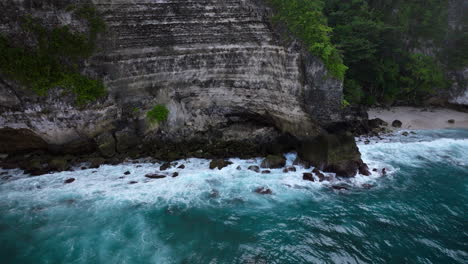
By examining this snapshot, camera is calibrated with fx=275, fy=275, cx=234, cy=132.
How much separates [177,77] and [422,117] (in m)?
21.9

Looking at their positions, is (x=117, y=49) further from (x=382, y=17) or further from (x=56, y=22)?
(x=382, y=17)

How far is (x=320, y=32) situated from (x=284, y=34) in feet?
6.52

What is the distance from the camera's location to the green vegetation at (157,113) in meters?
17.1

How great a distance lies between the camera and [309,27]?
15188 mm

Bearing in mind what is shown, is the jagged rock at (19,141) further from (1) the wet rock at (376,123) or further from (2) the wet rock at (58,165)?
(1) the wet rock at (376,123)

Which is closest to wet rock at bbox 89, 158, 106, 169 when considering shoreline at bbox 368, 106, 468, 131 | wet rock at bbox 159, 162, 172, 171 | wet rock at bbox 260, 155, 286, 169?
wet rock at bbox 159, 162, 172, 171

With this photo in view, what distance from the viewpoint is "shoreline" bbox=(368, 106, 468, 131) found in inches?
920

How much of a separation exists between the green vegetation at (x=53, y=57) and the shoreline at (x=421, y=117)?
22.3 meters

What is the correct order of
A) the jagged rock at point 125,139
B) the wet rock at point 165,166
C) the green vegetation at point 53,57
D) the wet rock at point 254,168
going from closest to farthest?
the green vegetation at point 53,57
the wet rock at point 165,166
the wet rock at point 254,168
the jagged rock at point 125,139

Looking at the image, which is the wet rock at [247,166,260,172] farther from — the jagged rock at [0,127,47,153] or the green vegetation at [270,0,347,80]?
the jagged rock at [0,127,47,153]

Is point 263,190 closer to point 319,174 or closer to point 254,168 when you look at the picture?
point 254,168

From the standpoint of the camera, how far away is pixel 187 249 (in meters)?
9.98

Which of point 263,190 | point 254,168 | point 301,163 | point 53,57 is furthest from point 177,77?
point 301,163

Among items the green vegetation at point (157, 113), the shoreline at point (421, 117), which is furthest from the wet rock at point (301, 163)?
the shoreline at point (421, 117)
